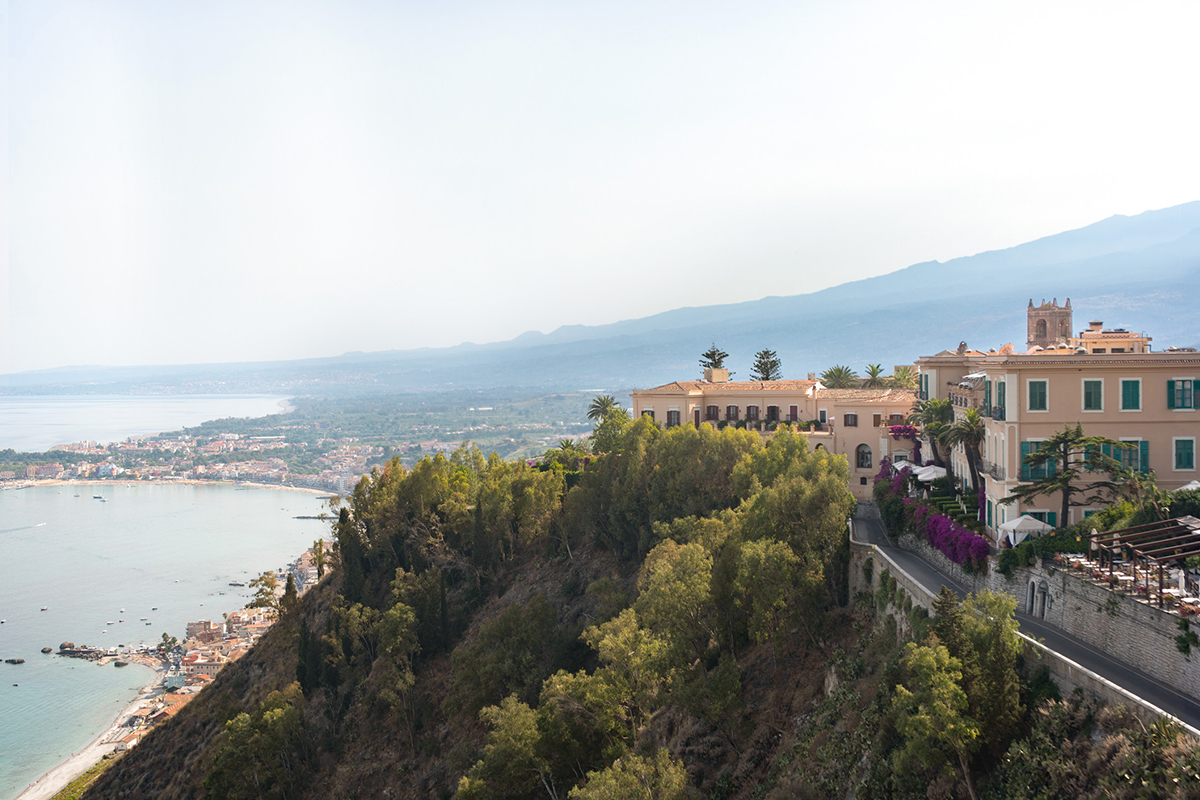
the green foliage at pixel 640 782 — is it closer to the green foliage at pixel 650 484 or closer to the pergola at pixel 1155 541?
the pergola at pixel 1155 541

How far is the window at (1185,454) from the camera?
1005 inches

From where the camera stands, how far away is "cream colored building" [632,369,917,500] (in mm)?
46250

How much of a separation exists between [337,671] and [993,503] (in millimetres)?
32950

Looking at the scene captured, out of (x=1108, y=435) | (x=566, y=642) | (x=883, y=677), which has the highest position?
(x=1108, y=435)

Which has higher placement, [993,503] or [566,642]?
[993,503]

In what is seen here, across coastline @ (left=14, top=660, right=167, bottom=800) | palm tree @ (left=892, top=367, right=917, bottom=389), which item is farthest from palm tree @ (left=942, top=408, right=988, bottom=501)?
coastline @ (left=14, top=660, right=167, bottom=800)

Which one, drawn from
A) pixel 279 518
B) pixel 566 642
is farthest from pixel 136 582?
pixel 566 642

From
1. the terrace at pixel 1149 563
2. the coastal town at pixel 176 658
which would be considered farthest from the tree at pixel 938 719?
the coastal town at pixel 176 658

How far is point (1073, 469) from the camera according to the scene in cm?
2408

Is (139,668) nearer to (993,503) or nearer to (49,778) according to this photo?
(49,778)

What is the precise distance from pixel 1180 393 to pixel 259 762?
38.7 meters

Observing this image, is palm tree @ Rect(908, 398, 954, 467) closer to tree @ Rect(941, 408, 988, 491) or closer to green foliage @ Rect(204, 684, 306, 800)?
tree @ Rect(941, 408, 988, 491)

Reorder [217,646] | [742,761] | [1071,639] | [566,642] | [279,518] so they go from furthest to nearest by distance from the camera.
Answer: [279,518] → [217,646] → [566,642] → [742,761] → [1071,639]

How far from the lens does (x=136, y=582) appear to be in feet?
383
